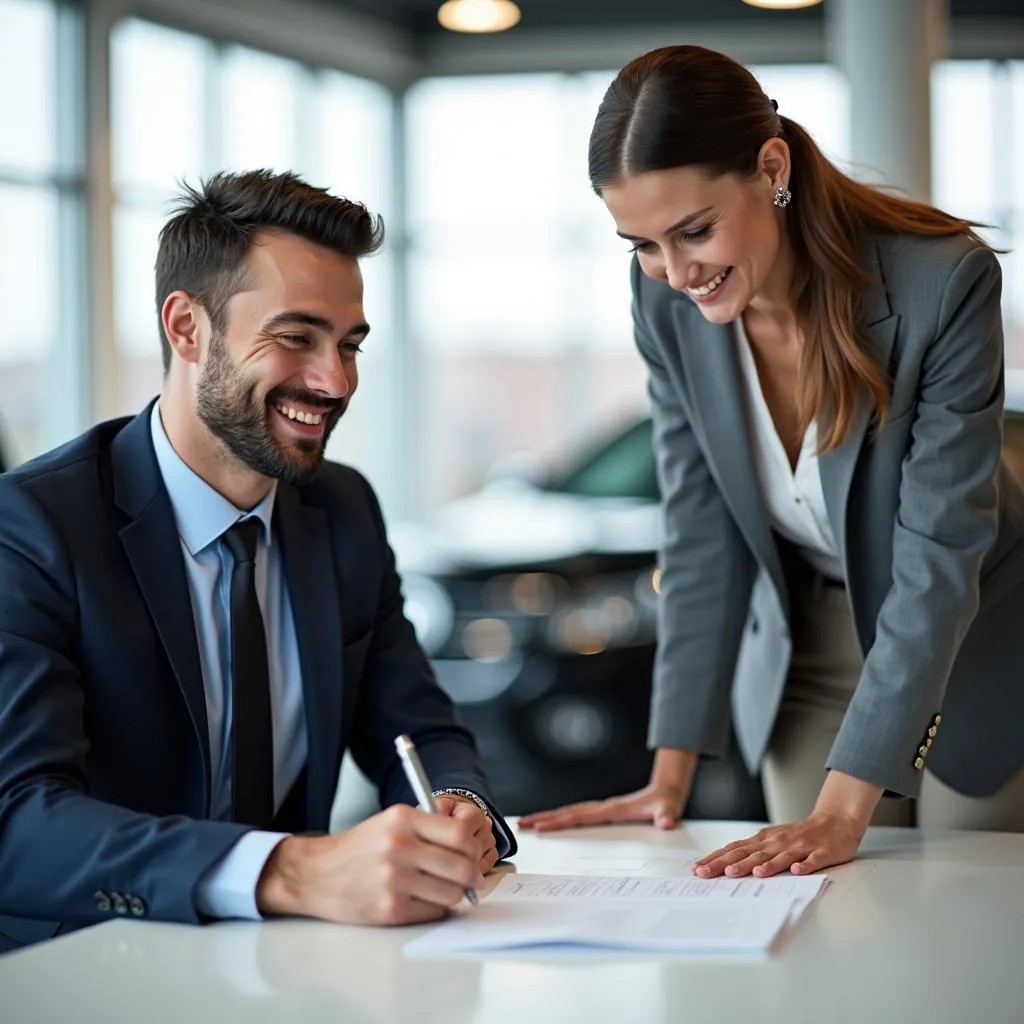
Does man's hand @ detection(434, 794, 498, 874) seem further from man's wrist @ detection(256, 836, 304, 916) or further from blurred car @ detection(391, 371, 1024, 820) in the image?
blurred car @ detection(391, 371, 1024, 820)

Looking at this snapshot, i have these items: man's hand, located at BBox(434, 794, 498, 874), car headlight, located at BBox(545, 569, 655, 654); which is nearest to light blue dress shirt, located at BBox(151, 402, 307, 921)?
man's hand, located at BBox(434, 794, 498, 874)

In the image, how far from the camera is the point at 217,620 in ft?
6.21

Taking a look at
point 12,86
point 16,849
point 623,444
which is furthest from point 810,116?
point 16,849

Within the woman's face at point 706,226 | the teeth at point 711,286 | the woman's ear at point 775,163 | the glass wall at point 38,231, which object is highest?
the glass wall at point 38,231

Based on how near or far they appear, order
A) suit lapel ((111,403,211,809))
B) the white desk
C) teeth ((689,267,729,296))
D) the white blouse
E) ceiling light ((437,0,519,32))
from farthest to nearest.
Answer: ceiling light ((437,0,519,32)) → the white blouse → teeth ((689,267,729,296)) → suit lapel ((111,403,211,809)) → the white desk

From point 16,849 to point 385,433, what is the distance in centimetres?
1128

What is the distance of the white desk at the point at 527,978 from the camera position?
1.19 meters

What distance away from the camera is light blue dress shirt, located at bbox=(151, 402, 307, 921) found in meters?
1.87

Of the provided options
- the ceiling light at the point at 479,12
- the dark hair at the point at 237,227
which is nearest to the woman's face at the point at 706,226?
the dark hair at the point at 237,227

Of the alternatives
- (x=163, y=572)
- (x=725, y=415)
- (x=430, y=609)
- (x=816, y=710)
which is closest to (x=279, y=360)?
(x=163, y=572)

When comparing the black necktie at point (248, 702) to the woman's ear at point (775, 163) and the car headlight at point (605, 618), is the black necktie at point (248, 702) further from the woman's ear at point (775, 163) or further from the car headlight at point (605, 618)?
the car headlight at point (605, 618)

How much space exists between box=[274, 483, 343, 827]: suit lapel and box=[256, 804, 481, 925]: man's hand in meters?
0.48

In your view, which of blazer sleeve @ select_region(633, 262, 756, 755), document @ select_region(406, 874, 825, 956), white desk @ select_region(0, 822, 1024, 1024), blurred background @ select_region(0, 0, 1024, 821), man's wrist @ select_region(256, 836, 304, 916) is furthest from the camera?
blurred background @ select_region(0, 0, 1024, 821)

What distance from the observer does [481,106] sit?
12.2m
